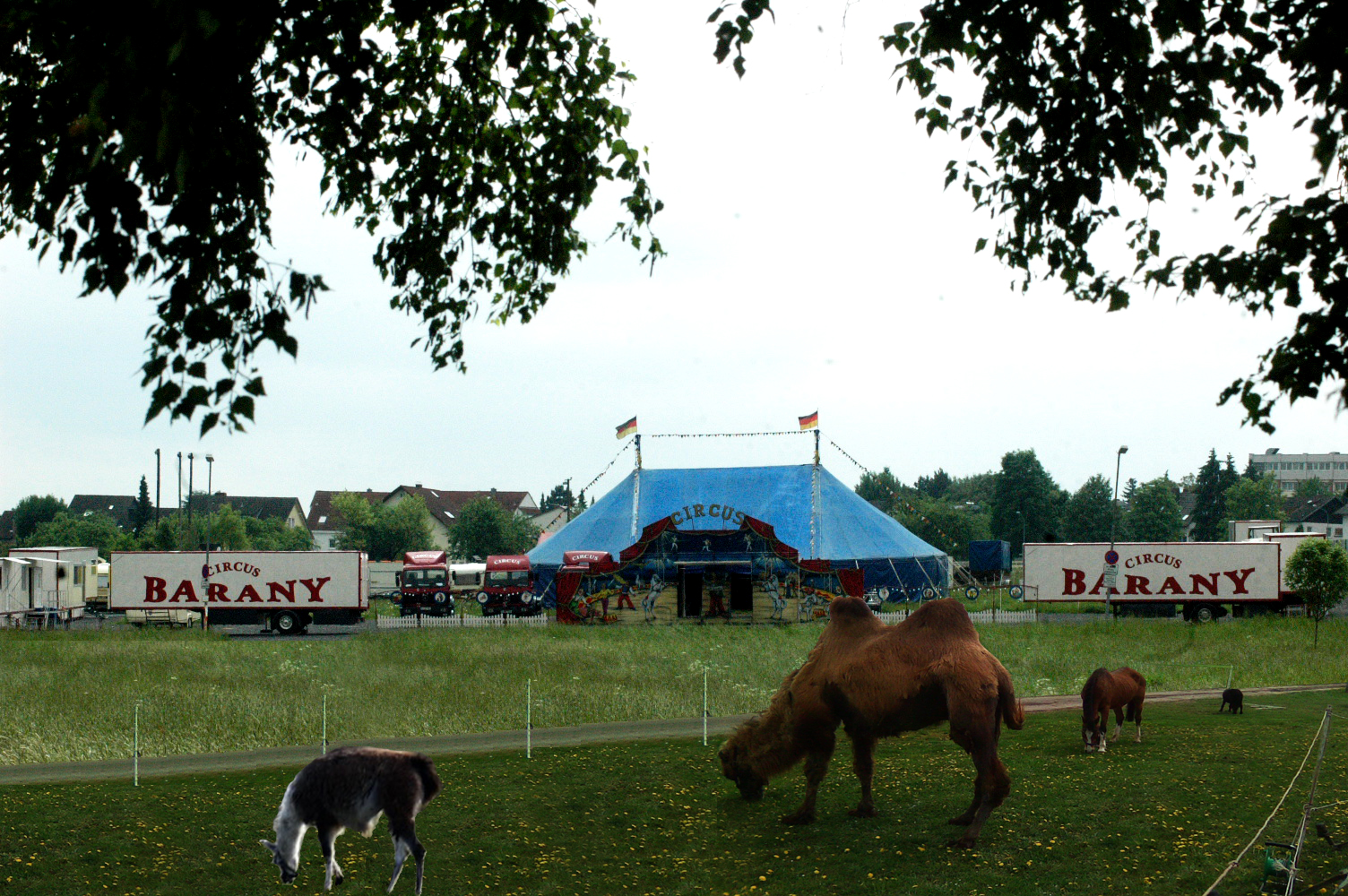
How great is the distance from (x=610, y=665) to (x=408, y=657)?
226 inches

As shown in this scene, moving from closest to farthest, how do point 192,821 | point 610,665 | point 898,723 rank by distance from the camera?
point 898,723
point 192,821
point 610,665

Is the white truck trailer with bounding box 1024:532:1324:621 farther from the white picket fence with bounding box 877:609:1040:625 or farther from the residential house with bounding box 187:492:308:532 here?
the residential house with bounding box 187:492:308:532

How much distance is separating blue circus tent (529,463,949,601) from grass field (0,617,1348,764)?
642cm

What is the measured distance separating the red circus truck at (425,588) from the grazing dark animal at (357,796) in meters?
43.6

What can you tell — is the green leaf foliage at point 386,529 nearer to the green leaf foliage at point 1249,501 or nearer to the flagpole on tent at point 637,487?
the flagpole on tent at point 637,487

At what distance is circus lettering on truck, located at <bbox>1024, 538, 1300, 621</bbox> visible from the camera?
48.3 m

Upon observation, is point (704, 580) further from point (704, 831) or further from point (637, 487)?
point (704, 831)

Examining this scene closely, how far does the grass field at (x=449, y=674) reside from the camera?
19203 mm

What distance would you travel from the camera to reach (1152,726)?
18.0 meters

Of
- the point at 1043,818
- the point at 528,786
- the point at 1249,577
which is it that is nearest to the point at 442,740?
the point at 528,786

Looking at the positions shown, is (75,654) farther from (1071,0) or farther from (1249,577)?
(1249,577)

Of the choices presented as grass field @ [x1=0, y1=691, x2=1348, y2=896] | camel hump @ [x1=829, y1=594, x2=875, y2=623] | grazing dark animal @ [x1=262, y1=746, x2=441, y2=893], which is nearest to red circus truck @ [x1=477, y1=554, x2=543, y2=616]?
grass field @ [x1=0, y1=691, x2=1348, y2=896]

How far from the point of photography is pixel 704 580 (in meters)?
46.2

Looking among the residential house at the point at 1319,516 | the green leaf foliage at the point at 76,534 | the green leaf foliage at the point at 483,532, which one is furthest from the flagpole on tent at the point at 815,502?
the residential house at the point at 1319,516
